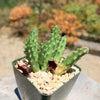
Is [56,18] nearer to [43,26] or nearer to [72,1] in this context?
[43,26]

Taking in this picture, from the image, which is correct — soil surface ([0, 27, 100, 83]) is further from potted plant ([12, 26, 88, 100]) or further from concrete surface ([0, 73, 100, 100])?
potted plant ([12, 26, 88, 100])

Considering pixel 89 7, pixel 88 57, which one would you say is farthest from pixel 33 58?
pixel 89 7

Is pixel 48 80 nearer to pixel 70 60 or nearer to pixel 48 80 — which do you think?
pixel 48 80

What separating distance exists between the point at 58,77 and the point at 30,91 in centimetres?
19

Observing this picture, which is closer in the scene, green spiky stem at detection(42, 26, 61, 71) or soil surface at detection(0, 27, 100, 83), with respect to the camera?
green spiky stem at detection(42, 26, 61, 71)

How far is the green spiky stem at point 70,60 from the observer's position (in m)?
0.72

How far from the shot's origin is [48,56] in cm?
79

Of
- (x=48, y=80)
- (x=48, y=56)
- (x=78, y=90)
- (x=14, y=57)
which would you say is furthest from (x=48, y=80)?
(x=14, y=57)

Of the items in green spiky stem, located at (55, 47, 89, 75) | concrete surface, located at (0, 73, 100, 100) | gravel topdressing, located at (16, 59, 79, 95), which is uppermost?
green spiky stem, located at (55, 47, 89, 75)

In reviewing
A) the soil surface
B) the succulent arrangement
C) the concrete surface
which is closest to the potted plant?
the succulent arrangement

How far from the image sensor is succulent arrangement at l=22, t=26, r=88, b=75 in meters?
0.77

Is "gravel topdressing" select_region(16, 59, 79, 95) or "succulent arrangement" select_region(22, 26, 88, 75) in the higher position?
"succulent arrangement" select_region(22, 26, 88, 75)

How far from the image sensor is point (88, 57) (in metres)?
2.72

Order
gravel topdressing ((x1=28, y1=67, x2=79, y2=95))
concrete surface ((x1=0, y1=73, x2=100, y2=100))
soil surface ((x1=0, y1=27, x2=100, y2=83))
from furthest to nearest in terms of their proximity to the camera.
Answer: soil surface ((x1=0, y1=27, x2=100, y2=83))
concrete surface ((x1=0, y1=73, x2=100, y2=100))
gravel topdressing ((x1=28, y1=67, x2=79, y2=95))
